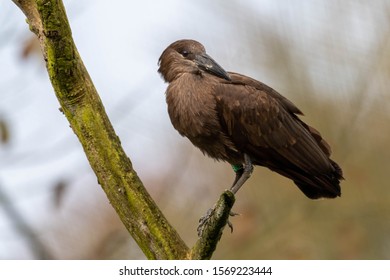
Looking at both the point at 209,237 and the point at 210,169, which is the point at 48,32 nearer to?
the point at 209,237

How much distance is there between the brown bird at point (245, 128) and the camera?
22.9ft

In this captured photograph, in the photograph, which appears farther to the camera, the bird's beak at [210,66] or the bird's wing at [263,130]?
the bird's beak at [210,66]

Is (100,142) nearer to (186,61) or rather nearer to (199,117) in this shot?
(199,117)

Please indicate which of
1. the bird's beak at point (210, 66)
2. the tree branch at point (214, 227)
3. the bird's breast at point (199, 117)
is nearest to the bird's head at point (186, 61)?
the bird's beak at point (210, 66)

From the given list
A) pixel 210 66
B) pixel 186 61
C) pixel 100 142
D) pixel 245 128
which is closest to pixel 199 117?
pixel 245 128

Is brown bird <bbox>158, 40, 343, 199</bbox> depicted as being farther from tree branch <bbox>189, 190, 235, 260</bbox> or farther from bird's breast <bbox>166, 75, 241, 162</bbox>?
tree branch <bbox>189, 190, 235, 260</bbox>

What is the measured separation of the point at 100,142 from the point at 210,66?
1380mm

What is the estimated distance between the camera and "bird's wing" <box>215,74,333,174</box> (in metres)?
6.98

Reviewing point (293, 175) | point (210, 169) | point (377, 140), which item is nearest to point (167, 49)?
point (293, 175)

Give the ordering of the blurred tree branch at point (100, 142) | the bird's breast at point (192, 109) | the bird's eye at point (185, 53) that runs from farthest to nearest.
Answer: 1. the bird's eye at point (185, 53)
2. the bird's breast at point (192, 109)
3. the blurred tree branch at point (100, 142)

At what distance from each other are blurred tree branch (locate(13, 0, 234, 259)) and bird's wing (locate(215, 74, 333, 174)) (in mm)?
1099

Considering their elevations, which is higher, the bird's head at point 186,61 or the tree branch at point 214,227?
the bird's head at point 186,61

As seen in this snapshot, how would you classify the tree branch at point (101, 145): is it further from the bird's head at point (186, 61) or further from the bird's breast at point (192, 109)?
the bird's head at point (186, 61)

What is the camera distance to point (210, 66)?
720 cm
